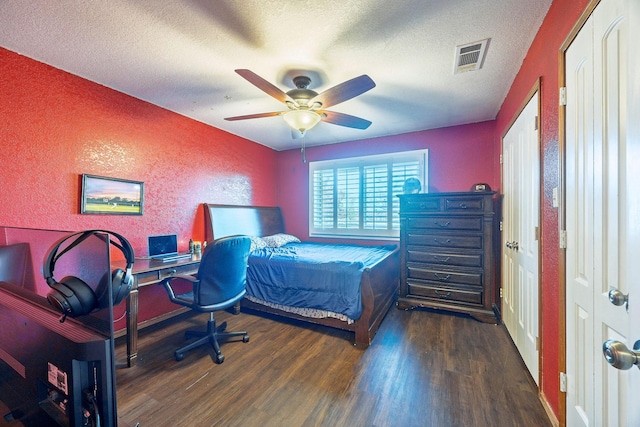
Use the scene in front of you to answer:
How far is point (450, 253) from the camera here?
10.2 ft

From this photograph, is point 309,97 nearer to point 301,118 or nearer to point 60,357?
point 301,118

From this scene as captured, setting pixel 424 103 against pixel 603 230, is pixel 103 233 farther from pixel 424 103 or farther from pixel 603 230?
pixel 424 103

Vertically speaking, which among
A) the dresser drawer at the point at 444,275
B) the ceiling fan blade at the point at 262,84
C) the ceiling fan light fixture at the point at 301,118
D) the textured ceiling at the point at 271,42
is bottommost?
the dresser drawer at the point at 444,275

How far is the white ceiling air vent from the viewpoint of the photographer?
1.88m

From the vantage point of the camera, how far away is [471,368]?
2.04 metres

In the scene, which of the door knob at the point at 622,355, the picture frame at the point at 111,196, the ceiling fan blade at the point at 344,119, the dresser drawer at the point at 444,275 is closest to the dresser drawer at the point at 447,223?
the dresser drawer at the point at 444,275

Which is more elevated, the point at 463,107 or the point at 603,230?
the point at 463,107

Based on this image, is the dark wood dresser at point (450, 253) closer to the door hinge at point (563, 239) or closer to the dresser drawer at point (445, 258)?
the dresser drawer at point (445, 258)

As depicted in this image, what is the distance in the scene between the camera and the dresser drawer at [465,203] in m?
2.96

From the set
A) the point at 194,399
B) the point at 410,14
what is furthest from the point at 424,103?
the point at 194,399

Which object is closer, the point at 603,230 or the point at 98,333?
the point at 98,333

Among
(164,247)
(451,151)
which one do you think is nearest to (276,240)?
(164,247)

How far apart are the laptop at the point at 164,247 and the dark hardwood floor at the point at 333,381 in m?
0.79

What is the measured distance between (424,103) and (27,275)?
10.8ft
